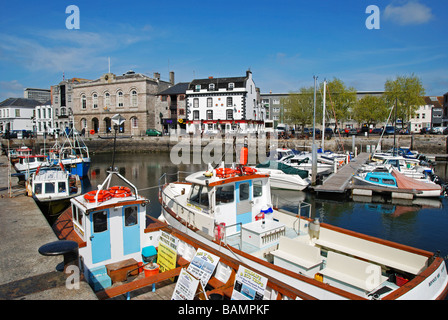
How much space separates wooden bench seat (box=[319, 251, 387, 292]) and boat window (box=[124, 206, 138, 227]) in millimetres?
5130

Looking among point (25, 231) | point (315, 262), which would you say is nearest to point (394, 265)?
point (315, 262)

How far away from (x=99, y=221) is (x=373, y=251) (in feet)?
24.3

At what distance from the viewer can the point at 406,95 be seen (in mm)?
54125

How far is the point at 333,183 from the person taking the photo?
24.0 m

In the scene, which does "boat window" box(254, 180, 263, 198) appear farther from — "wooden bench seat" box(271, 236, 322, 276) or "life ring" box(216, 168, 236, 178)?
"wooden bench seat" box(271, 236, 322, 276)

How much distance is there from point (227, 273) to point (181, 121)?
52.4 metres

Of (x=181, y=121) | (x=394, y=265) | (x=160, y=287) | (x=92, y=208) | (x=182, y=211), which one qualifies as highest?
(x=181, y=121)

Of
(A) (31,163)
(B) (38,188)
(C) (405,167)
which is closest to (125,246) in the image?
(B) (38,188)

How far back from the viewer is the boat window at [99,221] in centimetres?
808

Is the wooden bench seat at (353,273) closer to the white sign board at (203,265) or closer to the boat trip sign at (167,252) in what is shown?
the white sign board at (203,265)

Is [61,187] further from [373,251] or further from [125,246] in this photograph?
[373,251]
